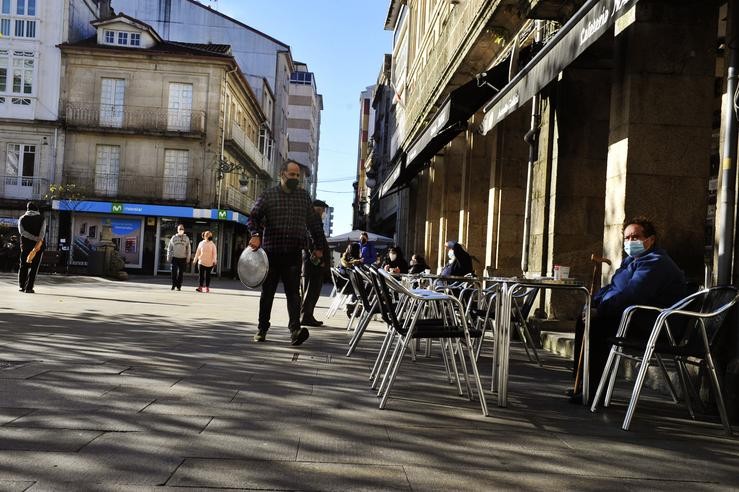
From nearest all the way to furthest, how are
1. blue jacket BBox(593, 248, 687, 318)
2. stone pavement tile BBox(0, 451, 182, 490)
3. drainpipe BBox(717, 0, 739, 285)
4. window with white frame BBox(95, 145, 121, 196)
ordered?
1. stone pavement tile BBox(0, 451, 182, 490)
2. blue jacket BBox(593, 248, 687, 318)
3. drainpipe BBox(717, 0, 739, 285)
4. window with white frame BBox(95, 145, 121, 196)

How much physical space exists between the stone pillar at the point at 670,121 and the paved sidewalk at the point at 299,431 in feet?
6.13

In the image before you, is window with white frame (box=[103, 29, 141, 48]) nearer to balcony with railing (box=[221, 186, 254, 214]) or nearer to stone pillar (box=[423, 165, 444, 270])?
balcony with railing (box=[221, 186, 254, 214])

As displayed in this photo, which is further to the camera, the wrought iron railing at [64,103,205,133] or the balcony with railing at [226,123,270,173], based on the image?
the balcony with railing at [226,123,270,173]

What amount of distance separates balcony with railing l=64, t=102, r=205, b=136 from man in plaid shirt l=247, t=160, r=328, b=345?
1218 inches

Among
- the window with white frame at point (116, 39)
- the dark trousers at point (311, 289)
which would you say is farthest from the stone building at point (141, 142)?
the dark trousers at point (311, 289)

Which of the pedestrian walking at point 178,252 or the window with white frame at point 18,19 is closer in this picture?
the pedestrian walking at point 178,252

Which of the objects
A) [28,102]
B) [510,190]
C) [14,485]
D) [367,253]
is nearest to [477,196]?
[510,190]

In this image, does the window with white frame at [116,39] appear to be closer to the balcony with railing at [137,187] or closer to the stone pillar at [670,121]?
the balcony with railing at [137,187]

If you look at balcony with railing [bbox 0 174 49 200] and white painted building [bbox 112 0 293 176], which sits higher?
white painted building [bbox 112 0 293 176]

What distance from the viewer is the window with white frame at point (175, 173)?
38.8 metres

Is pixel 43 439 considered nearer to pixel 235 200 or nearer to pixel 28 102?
pixel 28 102

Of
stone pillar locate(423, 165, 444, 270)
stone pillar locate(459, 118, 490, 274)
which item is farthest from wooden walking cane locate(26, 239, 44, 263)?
stone pillar locate(423, 165, 444, 270)

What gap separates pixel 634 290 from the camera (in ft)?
18.5

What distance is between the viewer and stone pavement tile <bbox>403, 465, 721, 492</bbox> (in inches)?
136
